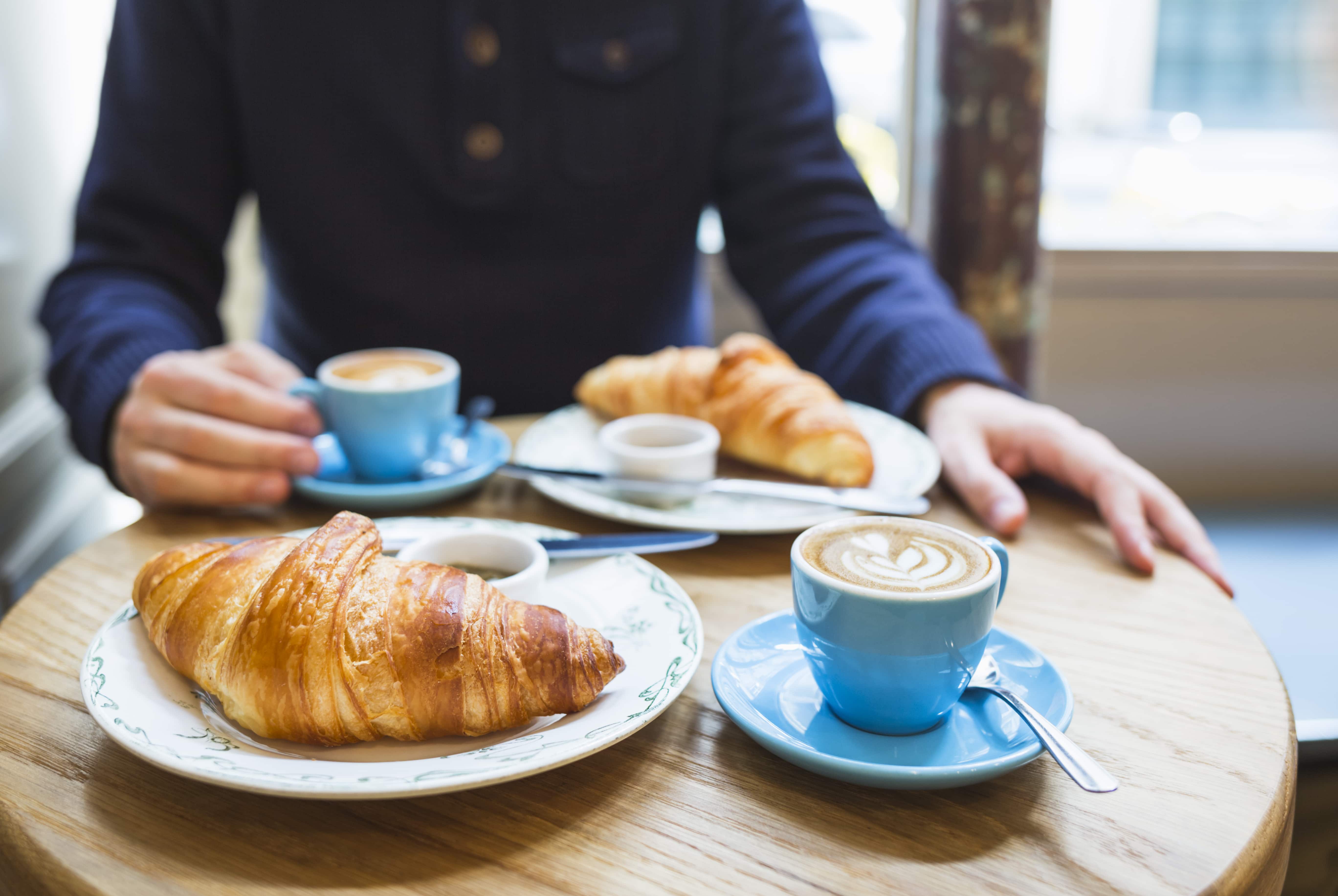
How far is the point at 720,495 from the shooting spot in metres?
1.03

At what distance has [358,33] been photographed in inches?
57.0

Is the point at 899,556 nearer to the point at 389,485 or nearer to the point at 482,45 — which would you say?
the point at 389,485

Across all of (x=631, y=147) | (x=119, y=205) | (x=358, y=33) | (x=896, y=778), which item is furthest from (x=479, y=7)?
(x=896, y=778)

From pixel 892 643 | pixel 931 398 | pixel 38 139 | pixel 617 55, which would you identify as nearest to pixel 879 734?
pixel 892 643

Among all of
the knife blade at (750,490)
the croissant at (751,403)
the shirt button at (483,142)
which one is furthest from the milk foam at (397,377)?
the shirt button at (483,142)

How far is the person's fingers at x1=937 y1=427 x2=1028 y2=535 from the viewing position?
925mm

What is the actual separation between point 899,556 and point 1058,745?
0.45 feet

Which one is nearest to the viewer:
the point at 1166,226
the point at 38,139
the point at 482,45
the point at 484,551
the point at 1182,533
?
the point at 484,551

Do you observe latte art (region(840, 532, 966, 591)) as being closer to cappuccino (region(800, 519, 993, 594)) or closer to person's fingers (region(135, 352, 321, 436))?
cappuccino (region(800, 519, 993, 594))

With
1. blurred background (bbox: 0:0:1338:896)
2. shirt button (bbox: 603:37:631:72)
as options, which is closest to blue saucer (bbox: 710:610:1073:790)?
shirt button (bbox: 603:37:631:72)

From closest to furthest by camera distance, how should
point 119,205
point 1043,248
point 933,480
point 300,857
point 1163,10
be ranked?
point 300,857, point 933,480, point 119,205, point 1043,248, point 1163,10

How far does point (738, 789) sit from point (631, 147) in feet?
4.02

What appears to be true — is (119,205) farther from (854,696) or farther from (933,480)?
(854,696)

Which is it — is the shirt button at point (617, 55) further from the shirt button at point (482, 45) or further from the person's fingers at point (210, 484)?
the person's fingers at point (210, 484)
